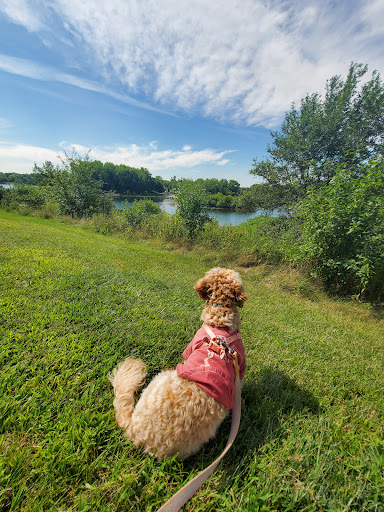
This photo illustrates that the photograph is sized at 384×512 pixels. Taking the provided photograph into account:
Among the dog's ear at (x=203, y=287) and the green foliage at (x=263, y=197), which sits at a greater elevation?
the green foliage at (x=263, y=197)

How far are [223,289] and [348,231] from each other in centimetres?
424

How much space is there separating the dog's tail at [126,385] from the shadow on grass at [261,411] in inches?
20.6

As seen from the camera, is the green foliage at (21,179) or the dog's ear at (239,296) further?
the green foliage at (21,179)

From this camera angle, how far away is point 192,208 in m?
9.53

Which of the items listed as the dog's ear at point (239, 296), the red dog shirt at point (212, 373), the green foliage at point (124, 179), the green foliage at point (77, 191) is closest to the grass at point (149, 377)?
the red dog shirt at point (212, 373)

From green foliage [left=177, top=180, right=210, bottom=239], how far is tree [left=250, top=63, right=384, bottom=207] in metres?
5.64

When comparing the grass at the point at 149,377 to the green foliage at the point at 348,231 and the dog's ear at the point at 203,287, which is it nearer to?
the dog's ear at the point at 203,287

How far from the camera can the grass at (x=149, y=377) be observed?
1118mm

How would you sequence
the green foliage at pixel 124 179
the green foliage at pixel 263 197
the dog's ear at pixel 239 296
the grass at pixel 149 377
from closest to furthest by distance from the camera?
the grass at pixel 149 377, the dog's ear at pixel 239 296, the green foliage at pixel 263 197, the green foliage at pixel 124 179

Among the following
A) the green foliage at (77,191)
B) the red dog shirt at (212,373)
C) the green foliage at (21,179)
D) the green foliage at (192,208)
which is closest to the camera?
the red dog shirt at (212,373)

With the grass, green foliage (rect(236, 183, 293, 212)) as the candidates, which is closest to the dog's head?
the grass

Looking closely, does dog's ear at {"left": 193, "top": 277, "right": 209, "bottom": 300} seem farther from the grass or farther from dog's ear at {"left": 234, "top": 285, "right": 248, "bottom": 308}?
the grass

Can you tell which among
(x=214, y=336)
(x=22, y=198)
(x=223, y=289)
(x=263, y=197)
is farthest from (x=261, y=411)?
(x=22, y=198)

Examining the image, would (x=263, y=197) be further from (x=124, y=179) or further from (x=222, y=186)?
(x=124, y=179)
